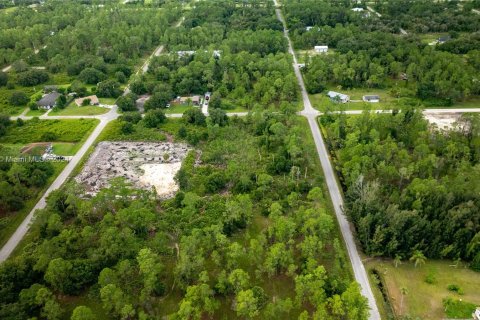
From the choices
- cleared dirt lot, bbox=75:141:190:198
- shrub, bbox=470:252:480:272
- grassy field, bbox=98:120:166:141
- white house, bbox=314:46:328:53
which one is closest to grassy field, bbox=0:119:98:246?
grassy field, bbox=98:120:166:141

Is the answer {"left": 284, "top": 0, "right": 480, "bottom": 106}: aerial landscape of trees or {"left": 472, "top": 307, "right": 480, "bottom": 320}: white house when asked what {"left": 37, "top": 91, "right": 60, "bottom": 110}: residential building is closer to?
{"left": 284, "top": 0, "right": 480, "bottom": 106}: aerial landscape of trees

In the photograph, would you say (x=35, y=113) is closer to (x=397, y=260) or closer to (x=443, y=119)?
(x=397, y=260)

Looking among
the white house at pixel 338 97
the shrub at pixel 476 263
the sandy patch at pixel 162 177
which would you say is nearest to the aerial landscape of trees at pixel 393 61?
the white house at pixel 338 97

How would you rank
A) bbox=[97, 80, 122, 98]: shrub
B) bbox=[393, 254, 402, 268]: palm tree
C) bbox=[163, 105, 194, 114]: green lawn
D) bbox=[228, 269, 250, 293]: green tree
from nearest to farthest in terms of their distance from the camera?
bbox=[228, 269, 250, 293]: green tree
bbox=[393, 254, 402, 268]: palm tree
bbox=[163, 105, 194, 114]: green lawn
bbox=[97, 80, 122, 98]: shrub

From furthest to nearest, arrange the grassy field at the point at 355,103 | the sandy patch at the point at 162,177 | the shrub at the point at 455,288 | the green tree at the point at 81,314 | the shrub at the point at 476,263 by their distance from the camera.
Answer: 1. the grassy field at the point at 355,103
2. the sandy patch at the point at 162,177
3. the shrub at the point at 476,263
4. the shrub at the point at 455,288
5. the green tree at the point at 81,314

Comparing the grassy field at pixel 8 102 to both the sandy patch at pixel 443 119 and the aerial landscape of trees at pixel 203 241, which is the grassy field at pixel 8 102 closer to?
the aerial landscape of trees at pixel 203 241

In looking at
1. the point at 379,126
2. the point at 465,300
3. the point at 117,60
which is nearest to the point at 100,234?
the point at 465,300

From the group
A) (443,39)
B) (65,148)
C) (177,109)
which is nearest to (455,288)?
(177,109)

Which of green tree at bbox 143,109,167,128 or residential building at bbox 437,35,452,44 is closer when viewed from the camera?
green tree at bbox 143,109,167,128
